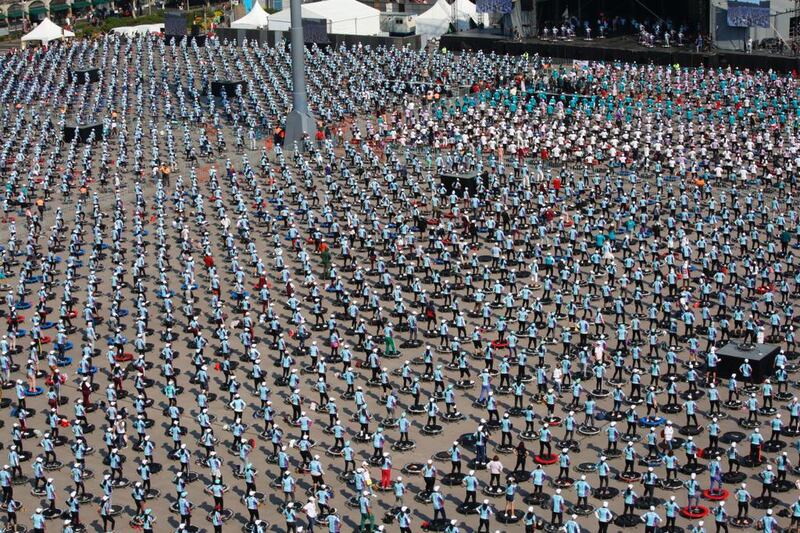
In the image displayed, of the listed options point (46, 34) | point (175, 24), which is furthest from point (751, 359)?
point (46, 34)

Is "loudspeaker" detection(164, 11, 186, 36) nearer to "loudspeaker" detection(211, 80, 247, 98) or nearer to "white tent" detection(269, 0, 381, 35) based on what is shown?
"white tent" detection(269, 0, 381, 35)

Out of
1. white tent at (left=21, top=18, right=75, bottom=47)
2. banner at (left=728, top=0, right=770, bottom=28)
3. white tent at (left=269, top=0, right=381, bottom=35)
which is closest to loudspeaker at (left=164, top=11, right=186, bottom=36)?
white tent at (left=269, top=0, right=381, bottom=35)

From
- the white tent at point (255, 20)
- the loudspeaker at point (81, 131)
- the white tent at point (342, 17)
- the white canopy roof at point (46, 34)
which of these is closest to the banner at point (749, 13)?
the white tent at point (342, 17)

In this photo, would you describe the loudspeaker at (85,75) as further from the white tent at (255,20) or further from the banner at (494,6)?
the banner at (494,6)

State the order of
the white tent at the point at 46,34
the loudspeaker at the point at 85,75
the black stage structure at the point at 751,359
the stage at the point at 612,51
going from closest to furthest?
the black stage structure at the point at 751,359 < the stage at the point at 612,51 < the loudspeaker at the point at 85,75 < the white tent at the point at 46,34

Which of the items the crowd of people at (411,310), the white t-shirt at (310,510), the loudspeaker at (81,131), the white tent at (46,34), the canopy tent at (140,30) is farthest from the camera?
the canopy tent at (140,30)

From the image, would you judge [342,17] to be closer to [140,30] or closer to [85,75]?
[140,30]
